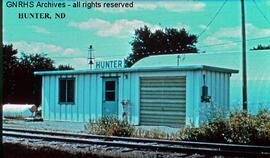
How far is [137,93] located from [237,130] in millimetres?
8303

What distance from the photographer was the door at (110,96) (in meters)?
21.2

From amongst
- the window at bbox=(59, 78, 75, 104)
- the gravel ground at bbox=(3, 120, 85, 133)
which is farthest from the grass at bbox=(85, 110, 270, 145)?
the window at bbox=(59, 78, 75, 104)

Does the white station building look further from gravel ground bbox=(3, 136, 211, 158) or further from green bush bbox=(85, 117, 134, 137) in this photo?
gravel ground bbox=(3, 136, 211, 158)

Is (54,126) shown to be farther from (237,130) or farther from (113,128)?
(237,130)

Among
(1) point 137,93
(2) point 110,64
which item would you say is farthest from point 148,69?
(2) point 110,64

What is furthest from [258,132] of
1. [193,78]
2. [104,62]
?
[104,62]

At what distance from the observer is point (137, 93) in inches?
802

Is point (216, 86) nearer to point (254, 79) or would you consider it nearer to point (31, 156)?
point (254, 79)

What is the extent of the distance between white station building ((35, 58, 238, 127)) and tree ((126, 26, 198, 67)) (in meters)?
11.7

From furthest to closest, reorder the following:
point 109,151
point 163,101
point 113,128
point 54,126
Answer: point 163,101 < point 54,126 < point 113,128 < point 109,151

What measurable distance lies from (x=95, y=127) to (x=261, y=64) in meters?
11.4

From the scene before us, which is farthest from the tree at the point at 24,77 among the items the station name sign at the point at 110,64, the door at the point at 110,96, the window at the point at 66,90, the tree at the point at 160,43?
the tree at the point at 160,43

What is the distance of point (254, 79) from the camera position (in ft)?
74.2

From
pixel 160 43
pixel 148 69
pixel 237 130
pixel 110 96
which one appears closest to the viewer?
pixel 237 130
